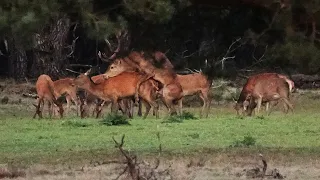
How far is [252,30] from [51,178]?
9.18 feet

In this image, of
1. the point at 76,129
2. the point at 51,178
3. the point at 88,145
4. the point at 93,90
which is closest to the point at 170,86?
the point at 93,90

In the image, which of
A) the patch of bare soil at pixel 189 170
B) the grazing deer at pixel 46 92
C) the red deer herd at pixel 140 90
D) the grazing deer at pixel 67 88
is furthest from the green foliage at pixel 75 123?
the grazing deer at pixel 67 88

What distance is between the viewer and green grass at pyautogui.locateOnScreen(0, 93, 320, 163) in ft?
50.0

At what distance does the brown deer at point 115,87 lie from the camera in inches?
976

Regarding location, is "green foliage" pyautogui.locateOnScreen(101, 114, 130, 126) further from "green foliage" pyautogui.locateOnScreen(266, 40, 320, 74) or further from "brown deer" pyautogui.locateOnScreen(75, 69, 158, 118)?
"green foliage" pyautogui.locateOnScreen(266, 40, 320, 74)

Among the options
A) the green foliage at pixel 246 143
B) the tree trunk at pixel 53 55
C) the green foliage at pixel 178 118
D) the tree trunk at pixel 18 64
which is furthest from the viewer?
the tree trunk at pixel 18 64

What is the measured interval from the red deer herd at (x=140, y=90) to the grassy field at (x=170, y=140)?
2451mm

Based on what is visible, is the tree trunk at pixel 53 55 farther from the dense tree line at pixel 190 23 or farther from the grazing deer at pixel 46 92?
the dense tree line at pixel 190 23

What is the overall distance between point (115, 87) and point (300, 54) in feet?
48.6

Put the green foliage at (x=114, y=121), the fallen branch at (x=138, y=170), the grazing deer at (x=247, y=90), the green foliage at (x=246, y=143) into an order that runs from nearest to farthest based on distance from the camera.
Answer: the fallen branch at (x=138, y=170) < the green foliage at (x=246, y=143) < the green foliage at (x=114, y=121) < the grazing deer at (x=247, y=90)

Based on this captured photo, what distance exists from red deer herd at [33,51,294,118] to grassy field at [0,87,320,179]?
245cm

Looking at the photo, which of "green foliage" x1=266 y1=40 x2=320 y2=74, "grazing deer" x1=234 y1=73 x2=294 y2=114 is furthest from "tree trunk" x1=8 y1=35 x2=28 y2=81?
"green foliage" x1=266 y1=40 x2=320 y2=74

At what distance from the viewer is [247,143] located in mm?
15859

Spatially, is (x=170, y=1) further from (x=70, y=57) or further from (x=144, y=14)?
(x=70, y=57)
